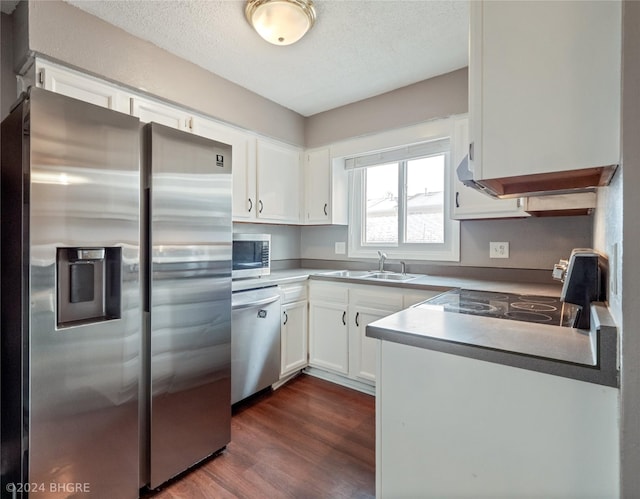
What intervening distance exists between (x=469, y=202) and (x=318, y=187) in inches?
55.7

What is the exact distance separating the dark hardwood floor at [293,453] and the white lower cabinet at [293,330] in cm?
26

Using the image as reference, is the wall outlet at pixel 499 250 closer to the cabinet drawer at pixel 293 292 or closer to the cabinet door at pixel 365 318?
the cabinet door at pixel 365 318

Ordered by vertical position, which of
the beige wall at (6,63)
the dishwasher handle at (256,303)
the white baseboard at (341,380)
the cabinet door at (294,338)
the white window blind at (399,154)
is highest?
the beige wall at (6,63)

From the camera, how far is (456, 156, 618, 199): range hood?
103 centimetres

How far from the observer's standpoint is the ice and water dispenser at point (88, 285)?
1.27 meters

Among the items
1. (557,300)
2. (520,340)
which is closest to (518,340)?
(520,340)

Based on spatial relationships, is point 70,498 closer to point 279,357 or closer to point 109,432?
point 109,432

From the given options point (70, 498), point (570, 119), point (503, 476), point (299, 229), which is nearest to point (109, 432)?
point (70, 498)

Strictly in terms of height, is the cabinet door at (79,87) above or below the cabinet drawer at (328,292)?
above

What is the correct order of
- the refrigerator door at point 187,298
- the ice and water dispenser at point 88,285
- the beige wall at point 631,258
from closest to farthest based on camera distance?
the beige wall at point 631,258
the ice and water dispenser at point 88,285
the refrigerator door at point 187,298

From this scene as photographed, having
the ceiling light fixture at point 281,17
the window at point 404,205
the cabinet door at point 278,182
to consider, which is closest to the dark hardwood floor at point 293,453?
the window at point 404,205

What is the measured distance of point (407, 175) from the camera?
2.89m

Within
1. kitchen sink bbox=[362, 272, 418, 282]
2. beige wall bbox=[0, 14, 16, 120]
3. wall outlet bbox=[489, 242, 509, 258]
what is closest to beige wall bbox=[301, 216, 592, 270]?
wall outlet bbox=[489, 242, 509, 258]

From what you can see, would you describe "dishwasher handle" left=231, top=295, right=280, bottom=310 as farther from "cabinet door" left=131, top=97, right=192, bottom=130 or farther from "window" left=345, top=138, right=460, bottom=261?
"cabinet door" left=131, top=97, right=192, bottom=130
